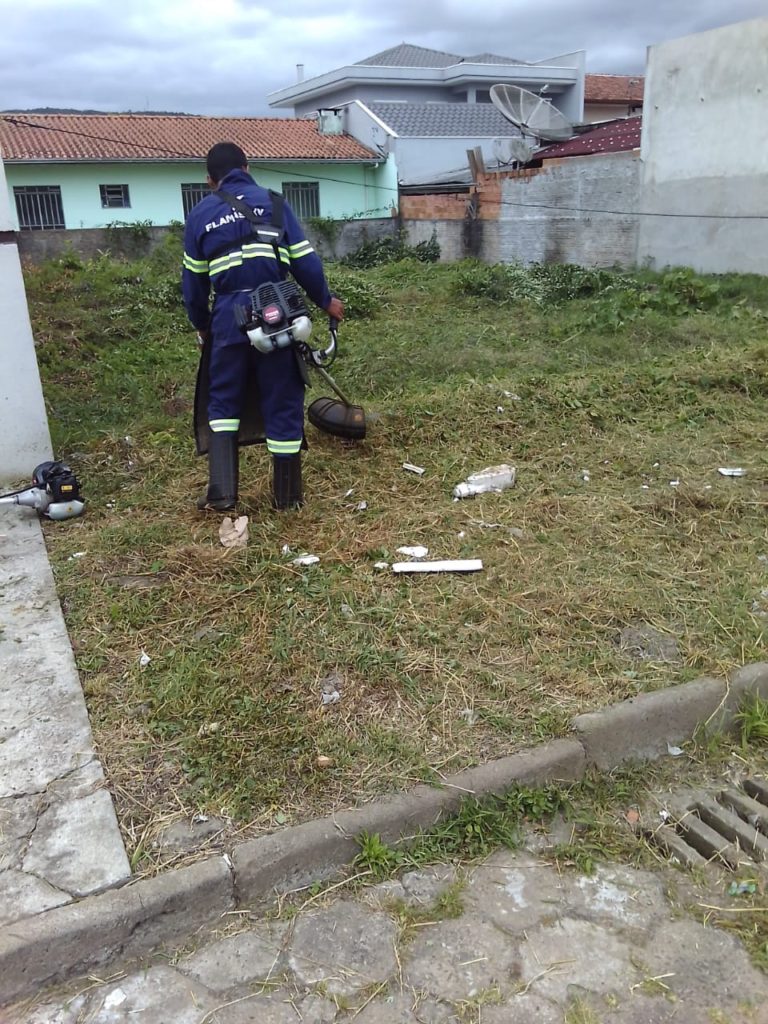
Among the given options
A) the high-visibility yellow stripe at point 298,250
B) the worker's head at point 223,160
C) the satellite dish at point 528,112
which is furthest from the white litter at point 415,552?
the satellite dish at point 528,112

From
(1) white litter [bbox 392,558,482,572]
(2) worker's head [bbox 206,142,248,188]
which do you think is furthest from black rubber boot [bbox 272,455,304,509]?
(2) worker's head [bbox 206,142,248,188]

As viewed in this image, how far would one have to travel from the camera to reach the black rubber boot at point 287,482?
164 inches

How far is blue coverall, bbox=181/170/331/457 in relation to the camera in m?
3.88

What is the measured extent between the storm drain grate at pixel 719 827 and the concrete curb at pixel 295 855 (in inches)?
9.7

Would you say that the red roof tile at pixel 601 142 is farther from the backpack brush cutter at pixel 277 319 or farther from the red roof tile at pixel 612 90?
the red roof tile at pixel 612 90

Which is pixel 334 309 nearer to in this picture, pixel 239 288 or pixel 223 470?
pixel 239 288

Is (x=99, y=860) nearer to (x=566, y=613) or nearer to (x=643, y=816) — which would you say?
(x=643, y=816)

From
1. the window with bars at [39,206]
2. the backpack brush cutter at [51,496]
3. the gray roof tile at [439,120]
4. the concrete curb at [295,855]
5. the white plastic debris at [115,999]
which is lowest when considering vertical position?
the white plastic debris at [115,999]

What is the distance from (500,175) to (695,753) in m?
15.0

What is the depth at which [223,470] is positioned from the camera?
4125 mm

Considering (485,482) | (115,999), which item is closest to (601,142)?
(485,482)

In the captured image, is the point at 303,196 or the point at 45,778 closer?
the point at 45,778

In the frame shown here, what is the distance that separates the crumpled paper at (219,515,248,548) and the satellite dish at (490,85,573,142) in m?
14.2

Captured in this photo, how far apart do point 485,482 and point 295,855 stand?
292 cm
